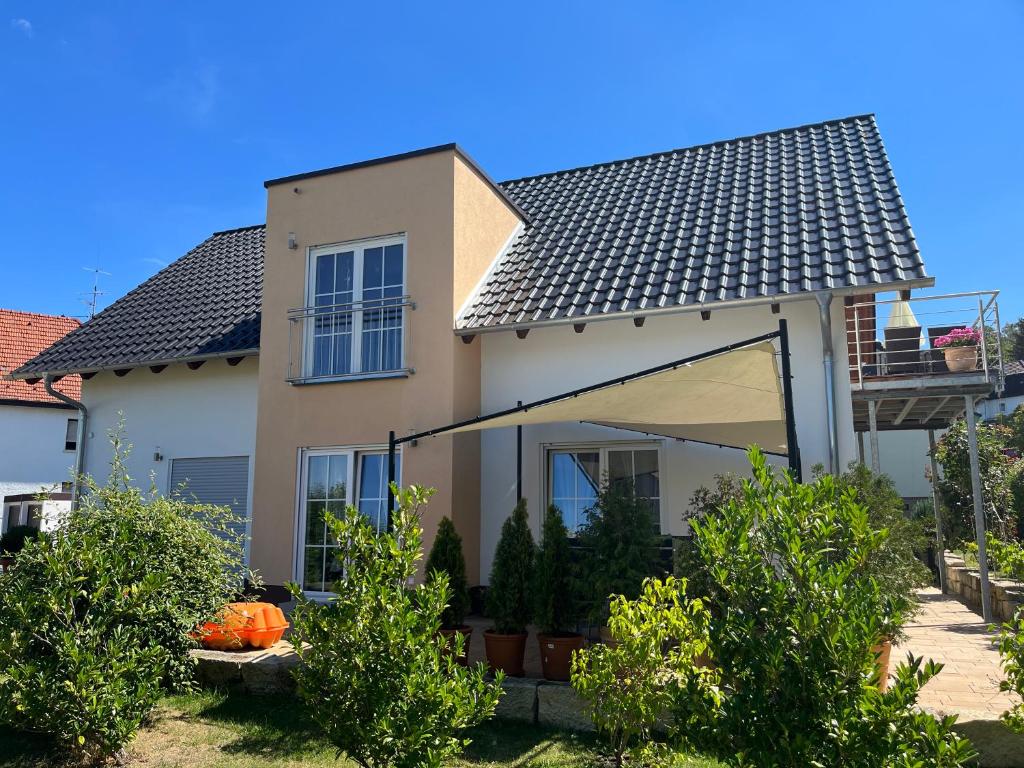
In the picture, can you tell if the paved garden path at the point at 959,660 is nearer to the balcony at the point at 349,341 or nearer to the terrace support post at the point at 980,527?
the terrace support post at the point at 980,527

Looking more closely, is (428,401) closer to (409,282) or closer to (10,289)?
(409,282)

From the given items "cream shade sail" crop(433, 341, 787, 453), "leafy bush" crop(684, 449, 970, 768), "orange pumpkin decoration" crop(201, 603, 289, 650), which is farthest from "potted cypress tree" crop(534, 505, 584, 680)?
"leafy bush" crop(684, 449, 970, 768)

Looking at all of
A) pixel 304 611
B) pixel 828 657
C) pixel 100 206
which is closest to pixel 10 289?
pixel 100 206

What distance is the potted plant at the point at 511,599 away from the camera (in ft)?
24.6

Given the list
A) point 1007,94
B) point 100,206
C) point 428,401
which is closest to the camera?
point 1007,94

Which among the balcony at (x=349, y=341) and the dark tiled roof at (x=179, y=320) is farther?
the dark tiled roof at (x=179, y=320)

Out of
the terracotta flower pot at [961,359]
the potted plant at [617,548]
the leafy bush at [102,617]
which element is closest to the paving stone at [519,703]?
the potted plant at [617,548]

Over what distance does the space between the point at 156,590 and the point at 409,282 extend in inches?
241

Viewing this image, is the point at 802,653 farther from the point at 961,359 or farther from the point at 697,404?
the point at 961,359

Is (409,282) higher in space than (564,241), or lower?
lower

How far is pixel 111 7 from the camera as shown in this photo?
11258 mm

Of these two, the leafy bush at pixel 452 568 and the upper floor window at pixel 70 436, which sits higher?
the upper floor window at pixel 70 436

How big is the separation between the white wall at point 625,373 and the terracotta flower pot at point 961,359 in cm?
299

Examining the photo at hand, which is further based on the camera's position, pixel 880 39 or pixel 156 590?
pixel 880 39
